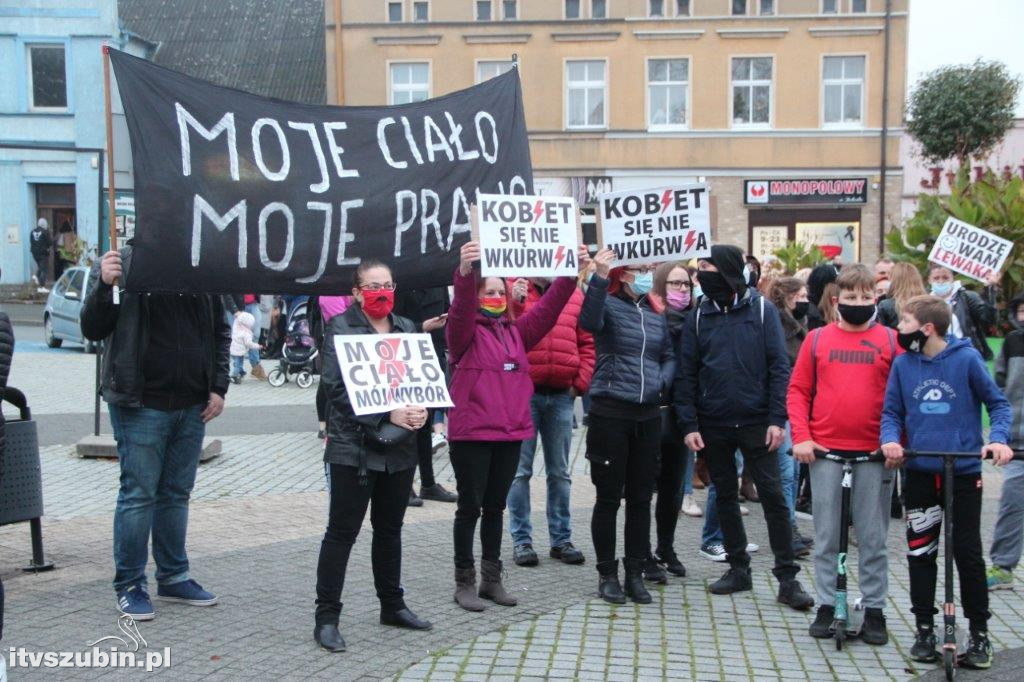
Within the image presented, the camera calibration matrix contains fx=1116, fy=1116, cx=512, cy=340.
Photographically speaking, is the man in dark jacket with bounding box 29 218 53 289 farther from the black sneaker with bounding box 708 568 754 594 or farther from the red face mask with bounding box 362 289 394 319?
the black sneaker with bounding box 708 568 754 594

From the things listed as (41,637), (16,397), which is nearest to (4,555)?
(16,397)

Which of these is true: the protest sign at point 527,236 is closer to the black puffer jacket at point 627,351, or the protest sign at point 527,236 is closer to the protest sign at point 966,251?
the black puffer jacket at point 627,351

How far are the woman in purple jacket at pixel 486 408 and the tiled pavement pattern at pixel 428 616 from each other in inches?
13.4

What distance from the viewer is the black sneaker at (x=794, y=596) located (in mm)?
6477

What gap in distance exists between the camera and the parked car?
23344 millimetres

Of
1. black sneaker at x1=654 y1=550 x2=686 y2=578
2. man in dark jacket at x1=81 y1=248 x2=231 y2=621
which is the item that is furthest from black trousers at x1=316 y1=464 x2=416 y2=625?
black sneaker at x1=654 y1=550 x2=686 y2=578

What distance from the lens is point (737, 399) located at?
21.6 ft

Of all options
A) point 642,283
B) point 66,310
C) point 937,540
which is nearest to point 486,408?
point 642,283

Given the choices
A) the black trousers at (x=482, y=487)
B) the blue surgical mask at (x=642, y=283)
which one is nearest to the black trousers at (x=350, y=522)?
the black trousers at (x=482, y=487)

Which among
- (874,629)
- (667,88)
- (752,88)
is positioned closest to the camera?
(874,629)

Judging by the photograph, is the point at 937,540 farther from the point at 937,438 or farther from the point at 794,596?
the point at 794,596

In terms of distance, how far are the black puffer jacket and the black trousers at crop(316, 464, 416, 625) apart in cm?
139

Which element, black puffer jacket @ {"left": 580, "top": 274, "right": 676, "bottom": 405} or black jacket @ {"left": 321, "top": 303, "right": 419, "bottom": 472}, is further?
black puffer jacket @ {"left": 580, "top": 274, "right": 676, "bottom": 405}

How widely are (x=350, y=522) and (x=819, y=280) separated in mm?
5012
